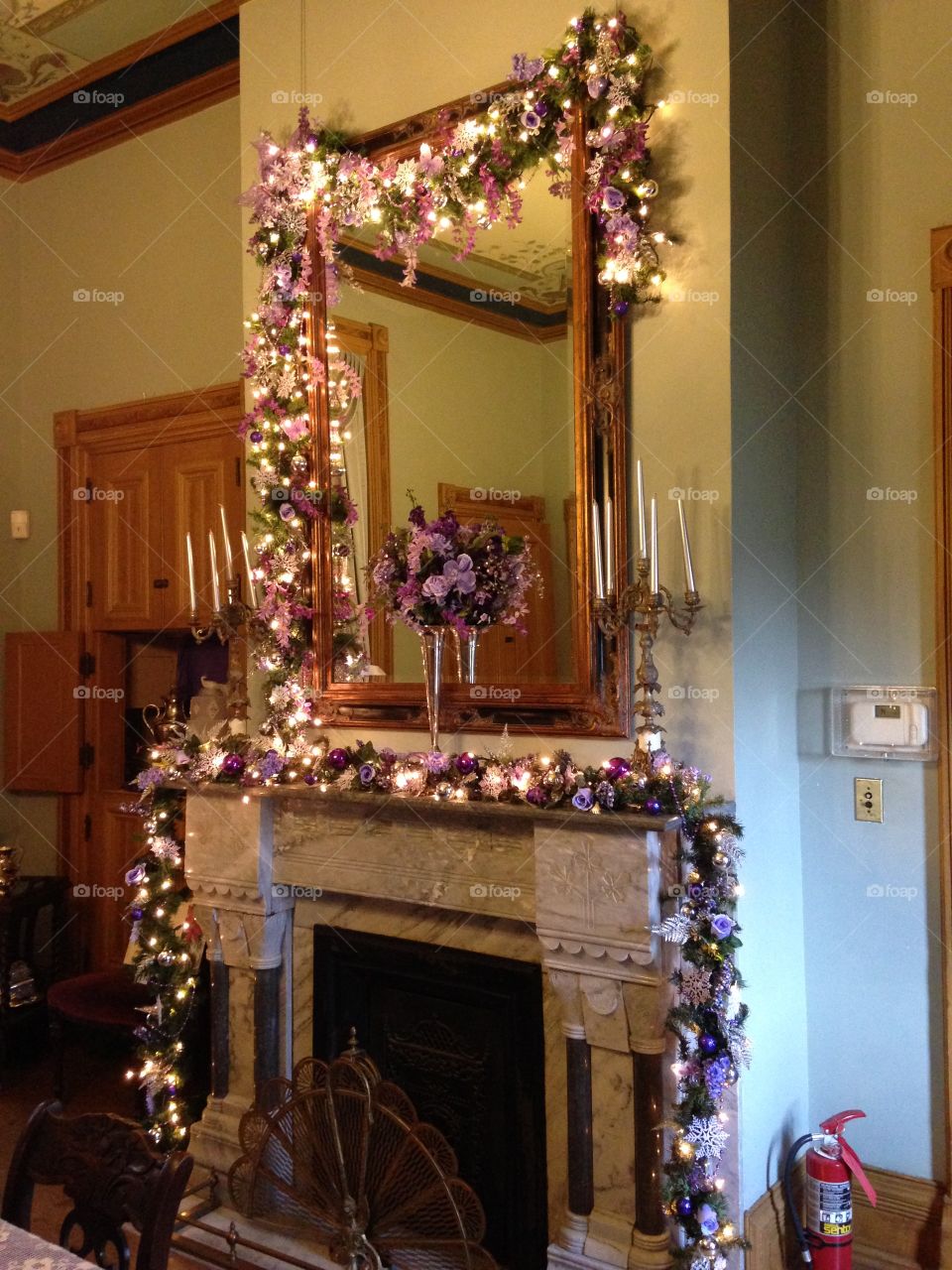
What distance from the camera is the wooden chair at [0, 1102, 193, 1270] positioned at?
162cm

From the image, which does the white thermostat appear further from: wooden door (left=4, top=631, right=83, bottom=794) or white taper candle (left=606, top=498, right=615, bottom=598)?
wooden door (left=4, top=631, right=83, bottom=794)

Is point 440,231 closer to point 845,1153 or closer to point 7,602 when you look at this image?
point 845,1153

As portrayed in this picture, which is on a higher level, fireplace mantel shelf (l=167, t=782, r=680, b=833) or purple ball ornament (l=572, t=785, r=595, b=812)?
purple ball ornament (l=572, t=785, r=595, b=812)

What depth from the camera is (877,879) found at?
2826 millimetres

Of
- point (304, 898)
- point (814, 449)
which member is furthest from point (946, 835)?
point (304, 898)

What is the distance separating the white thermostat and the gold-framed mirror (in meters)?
0.60

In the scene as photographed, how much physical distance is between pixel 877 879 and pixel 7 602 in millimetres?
3948
